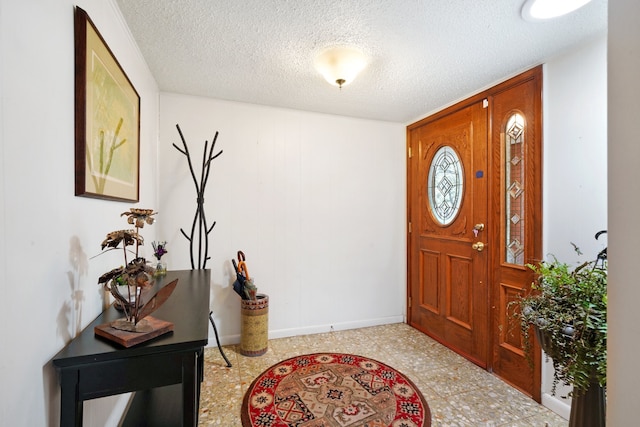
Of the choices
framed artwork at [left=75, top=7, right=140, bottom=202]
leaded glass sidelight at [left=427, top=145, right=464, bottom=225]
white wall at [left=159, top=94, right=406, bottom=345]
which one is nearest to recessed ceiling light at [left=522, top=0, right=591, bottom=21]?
leaded glass sidelight at [left=427, top=145, right=464, bottom=225]

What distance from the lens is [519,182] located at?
2100mm

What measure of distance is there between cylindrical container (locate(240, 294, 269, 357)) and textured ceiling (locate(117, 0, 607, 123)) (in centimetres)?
186

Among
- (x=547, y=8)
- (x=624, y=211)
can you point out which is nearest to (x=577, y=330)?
(x=624, y=211)

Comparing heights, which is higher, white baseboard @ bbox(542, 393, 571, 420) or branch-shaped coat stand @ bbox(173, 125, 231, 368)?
branch-shaped coat stand @ bbox(173, 125, 231, 368)

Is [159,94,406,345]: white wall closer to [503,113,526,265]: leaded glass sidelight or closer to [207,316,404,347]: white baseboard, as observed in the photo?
[207,316,404,347]: white baseboard

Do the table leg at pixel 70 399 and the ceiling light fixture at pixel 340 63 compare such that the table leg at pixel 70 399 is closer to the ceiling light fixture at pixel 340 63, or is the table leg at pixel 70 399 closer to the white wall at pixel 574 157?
the ceiling light fixture at pixel 340 63

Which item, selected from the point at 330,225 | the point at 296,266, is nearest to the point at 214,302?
the point at 296,266

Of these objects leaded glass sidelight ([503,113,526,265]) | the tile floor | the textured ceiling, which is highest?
the textured ceiling

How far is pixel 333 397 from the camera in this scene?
1.93 m

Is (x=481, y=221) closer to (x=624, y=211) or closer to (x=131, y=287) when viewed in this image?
(x=624, y=211)

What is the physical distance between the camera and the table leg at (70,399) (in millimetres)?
867

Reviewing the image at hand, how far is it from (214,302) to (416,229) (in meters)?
2.20

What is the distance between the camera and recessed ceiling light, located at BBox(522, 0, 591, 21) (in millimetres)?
1415

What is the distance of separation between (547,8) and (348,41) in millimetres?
1024
